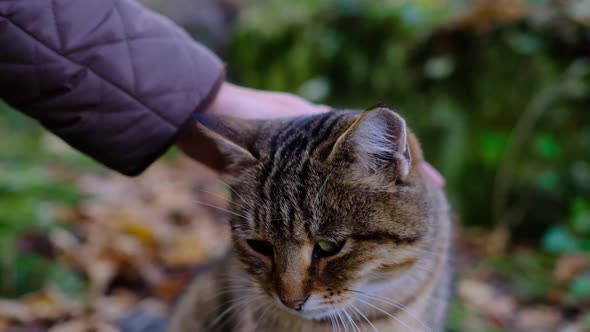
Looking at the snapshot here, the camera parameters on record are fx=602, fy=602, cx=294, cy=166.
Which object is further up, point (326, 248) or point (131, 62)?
point (131, 62)

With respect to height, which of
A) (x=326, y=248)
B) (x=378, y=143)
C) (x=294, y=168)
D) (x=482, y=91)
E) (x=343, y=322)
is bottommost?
(x=482, y=91)

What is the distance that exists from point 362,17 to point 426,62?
2.38ft

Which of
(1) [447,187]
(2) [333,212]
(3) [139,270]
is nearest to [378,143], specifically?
(2) [333,212]

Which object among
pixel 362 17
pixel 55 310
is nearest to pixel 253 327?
pixel 55 310

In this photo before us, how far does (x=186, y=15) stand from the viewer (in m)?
6.97

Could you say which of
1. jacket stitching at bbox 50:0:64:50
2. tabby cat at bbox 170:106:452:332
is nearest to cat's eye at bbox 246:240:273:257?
tabby cat at bbox 170:106:452:332

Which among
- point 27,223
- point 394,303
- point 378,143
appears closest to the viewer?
point 378,143

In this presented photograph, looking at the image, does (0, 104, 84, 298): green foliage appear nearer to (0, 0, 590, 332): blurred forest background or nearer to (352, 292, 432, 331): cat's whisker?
(0, 0, 590, 332): blurred forest background

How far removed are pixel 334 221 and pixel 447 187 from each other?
258cm

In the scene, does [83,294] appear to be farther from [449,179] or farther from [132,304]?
[449,179]

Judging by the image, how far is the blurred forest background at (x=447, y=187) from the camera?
2857 mm

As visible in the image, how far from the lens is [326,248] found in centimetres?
161

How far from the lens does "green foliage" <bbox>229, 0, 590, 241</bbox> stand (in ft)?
11.9

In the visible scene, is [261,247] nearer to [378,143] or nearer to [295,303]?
[295,303]
